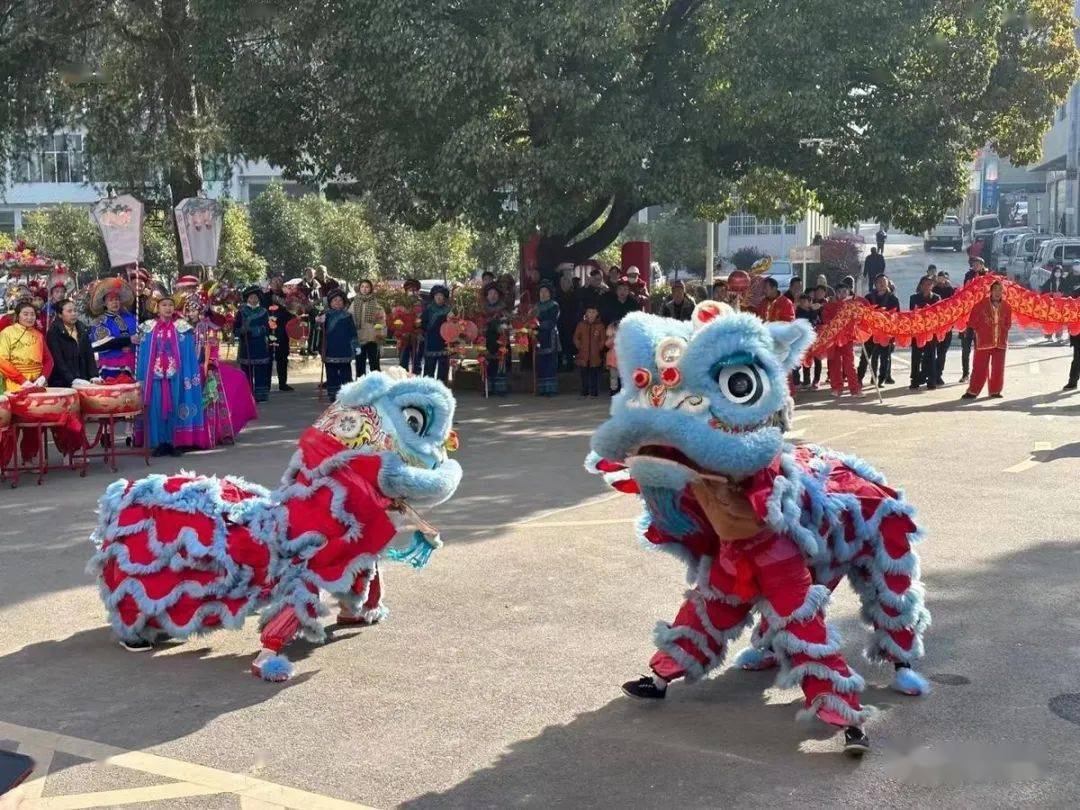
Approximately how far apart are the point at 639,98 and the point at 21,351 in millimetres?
8536

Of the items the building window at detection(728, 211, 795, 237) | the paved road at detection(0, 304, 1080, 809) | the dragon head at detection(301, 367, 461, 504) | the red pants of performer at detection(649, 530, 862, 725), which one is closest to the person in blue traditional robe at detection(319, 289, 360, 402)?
the paved road at detection(0, 304, 1080, 809)

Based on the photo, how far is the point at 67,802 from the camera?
16.3ft

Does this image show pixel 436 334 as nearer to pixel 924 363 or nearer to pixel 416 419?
pixel 924 363

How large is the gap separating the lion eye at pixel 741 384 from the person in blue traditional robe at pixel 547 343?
43.7ft

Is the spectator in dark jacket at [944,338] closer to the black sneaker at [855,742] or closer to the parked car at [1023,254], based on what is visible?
the black sneaker at [855,742]

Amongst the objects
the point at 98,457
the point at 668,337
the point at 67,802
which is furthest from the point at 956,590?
the point at 98,457

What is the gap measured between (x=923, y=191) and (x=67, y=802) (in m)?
15.5

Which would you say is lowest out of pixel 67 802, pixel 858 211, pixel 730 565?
pixel 67 802

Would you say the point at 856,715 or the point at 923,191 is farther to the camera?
the point at 923,191

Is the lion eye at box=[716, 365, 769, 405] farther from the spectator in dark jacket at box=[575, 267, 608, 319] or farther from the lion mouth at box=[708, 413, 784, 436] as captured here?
the spectator in dark jacket at box=[575, 267, 608, 319]

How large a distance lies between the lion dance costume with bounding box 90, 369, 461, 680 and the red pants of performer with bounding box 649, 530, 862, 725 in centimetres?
154

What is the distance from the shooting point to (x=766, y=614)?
18.5ft

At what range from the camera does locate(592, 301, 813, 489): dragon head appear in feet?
17.5

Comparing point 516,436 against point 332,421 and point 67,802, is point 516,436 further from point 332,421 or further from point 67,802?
point 67,802
